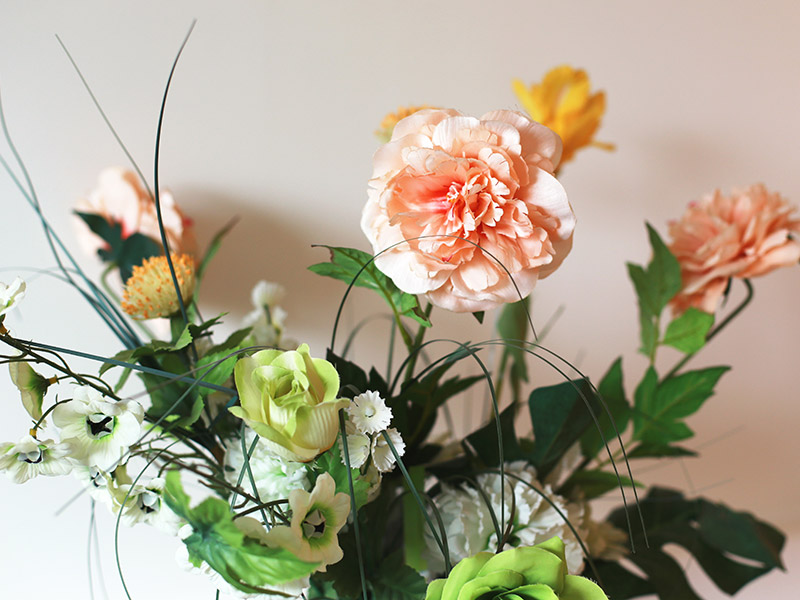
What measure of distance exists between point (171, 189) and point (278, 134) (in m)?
0.13

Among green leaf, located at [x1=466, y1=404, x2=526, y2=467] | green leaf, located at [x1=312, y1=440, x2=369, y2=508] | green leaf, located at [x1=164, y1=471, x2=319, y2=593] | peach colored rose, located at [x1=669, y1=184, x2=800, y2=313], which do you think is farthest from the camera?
peach colored rose, located at [x1=669, y1=184, x2=800, y2=313]

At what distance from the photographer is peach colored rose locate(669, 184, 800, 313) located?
2.03 feet

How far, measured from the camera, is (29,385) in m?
0.35

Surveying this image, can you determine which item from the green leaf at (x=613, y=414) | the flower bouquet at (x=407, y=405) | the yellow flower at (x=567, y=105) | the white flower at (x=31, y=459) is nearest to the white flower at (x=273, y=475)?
the flower bouquet at (x=407, y=405)

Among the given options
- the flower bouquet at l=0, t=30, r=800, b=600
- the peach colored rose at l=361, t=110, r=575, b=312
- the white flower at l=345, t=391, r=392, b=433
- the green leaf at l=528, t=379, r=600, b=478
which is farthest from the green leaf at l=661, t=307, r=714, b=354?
the white flower at l=345, t=391, r=392, b=433

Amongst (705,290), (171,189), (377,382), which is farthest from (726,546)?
(171,189)

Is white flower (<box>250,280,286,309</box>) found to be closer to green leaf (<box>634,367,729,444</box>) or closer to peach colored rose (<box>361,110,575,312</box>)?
peach colored rose (<box>361,110,575,312</box>)

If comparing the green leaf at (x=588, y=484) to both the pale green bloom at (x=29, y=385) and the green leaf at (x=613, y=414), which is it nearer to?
the green leaf at (x=613, y=414)

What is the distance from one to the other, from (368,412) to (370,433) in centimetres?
2

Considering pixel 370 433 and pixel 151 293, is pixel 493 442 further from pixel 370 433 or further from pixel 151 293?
pixel 151 293

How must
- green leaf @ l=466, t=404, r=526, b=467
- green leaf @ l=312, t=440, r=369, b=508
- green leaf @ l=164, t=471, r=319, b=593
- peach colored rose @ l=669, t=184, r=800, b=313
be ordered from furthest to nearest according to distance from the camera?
peach colored rose @ l=669, t=184, r=800, b=313 < green leaf @ l=466, t=404, r=526, b=467 < green leaf @ l=312, t=440, r=369, b=508 < green leaf @ l=164, t=471, r=319, b=593

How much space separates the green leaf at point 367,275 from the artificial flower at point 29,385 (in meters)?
0.18

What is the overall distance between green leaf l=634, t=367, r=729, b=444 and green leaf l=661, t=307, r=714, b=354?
0.03 m

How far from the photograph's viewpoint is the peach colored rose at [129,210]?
0.59m
